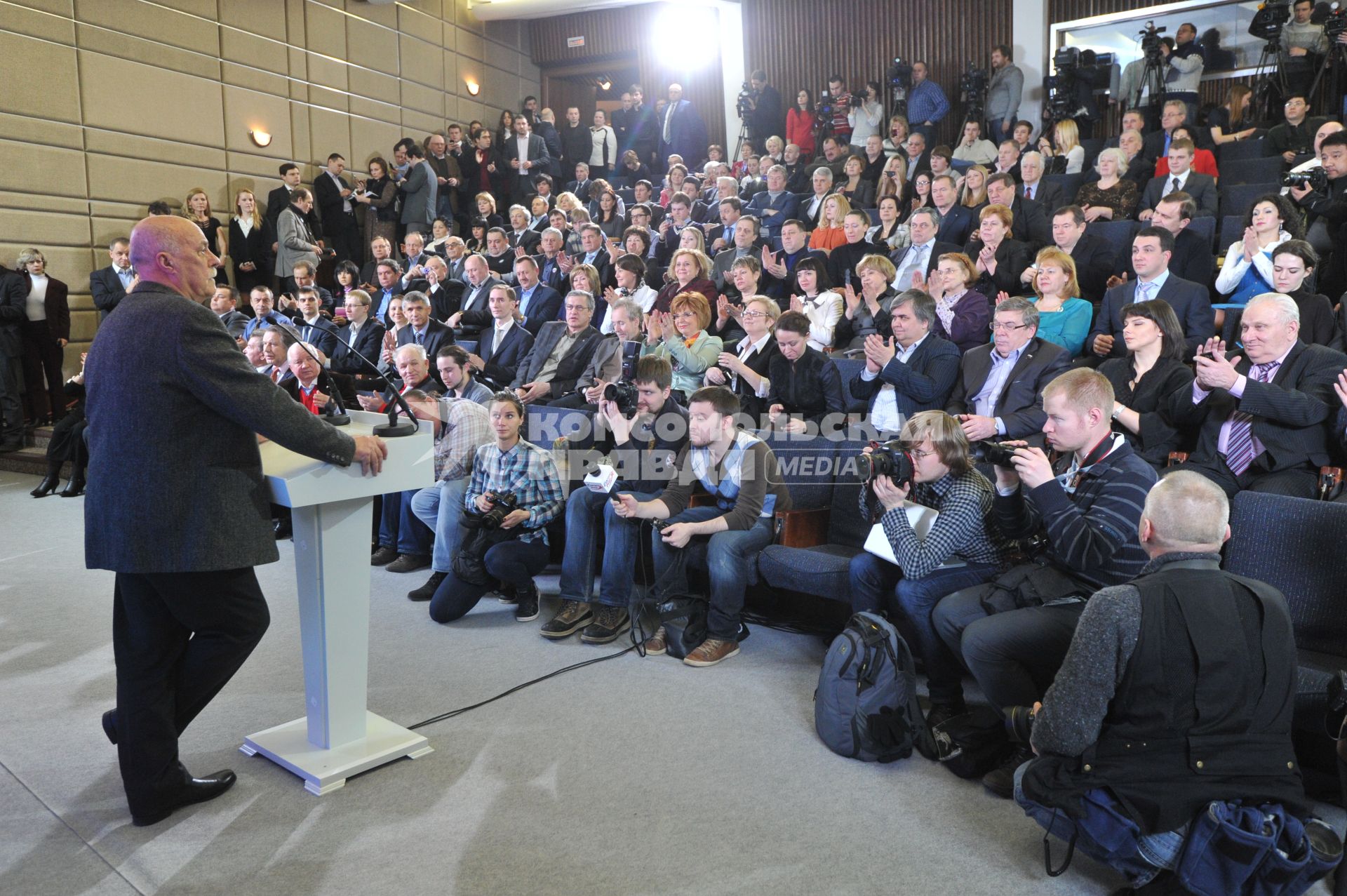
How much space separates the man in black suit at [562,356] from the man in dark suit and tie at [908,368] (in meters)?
1.74

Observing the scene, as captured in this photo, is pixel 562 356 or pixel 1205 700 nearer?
pixel 1205 700

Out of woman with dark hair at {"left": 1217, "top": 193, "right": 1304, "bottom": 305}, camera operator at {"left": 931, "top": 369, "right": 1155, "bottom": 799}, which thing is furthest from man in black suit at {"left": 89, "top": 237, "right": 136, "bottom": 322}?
woman with dark hair at {"left": 1217, "top": 193, "right": 1304, "bottom": 305}

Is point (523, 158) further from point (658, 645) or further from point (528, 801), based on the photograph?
point (528, 801)

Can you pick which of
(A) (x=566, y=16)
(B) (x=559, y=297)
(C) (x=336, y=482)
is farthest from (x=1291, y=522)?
(A) (x=566, y=16)

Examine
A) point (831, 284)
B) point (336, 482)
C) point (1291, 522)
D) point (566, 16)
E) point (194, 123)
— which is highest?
point (566, 16)

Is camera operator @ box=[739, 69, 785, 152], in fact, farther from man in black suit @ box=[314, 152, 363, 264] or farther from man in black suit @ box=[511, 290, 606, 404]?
man in black suit @ box=[511, 290, 606, 404]

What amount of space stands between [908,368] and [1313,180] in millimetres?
2184

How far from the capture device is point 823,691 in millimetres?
2623

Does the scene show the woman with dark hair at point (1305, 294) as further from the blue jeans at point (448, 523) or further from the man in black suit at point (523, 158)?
the man in black suit at point (523, 158)

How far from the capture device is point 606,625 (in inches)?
138

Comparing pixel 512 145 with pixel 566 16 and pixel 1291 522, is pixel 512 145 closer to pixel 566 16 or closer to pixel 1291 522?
pixel 566 16

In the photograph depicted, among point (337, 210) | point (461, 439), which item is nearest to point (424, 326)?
point (461, 439)

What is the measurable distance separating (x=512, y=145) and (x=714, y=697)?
348 inches

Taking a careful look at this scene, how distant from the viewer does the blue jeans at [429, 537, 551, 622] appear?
369 centimetres
